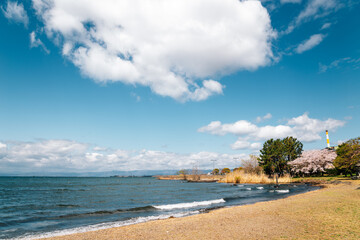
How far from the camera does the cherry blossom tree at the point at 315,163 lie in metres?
62.3

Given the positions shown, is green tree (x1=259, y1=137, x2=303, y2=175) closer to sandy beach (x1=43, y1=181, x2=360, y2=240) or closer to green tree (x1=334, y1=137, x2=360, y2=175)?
green tree (x1=334, y1=137, x2=360, y2=175)

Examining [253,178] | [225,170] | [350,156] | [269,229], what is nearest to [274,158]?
[253,178]

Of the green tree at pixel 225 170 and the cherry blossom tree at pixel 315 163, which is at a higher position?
the cherry blossom tree at pixel 315 163

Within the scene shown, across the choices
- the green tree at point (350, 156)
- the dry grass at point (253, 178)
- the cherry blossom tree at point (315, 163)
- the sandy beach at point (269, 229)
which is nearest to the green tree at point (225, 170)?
the dry grass at point (253, 178)

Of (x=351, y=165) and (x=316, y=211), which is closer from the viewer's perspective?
(x=316, y=211)

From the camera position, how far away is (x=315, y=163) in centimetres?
6481

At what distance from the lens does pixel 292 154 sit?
256 ft

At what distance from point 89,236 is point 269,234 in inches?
362

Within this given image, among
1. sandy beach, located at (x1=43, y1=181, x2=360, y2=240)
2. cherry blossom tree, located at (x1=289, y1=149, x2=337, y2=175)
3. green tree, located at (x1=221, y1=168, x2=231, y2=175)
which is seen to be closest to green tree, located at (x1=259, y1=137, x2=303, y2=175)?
cherry blossom tree, located at (x1=289, y1=149, x2=337, y2=175)

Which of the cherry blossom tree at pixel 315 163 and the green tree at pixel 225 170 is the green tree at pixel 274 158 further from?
the green tree at pixel 225 170

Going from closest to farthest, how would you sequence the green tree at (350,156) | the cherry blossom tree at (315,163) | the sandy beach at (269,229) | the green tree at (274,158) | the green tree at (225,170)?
the sandy beach at (269,229), the green tree at (350,156), the cherry blossom tree at (315,163), the green tree at (274,158), the green tree at (225,170)

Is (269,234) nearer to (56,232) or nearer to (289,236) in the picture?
(289,236)

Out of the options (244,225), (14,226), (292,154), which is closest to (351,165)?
(292,154)

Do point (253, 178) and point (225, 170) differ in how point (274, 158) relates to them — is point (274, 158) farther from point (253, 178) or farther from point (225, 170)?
point (225, 170)
